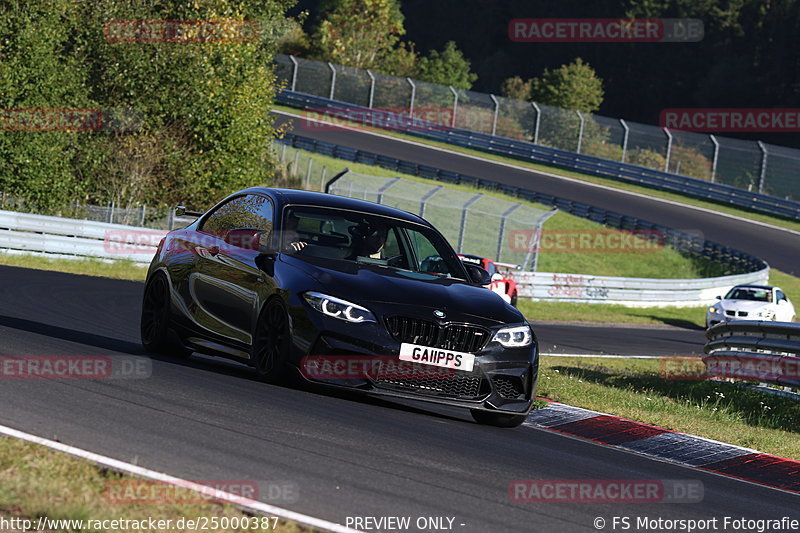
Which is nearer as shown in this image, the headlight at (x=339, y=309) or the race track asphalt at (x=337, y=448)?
the race track asphalt at (x=337, y=448)

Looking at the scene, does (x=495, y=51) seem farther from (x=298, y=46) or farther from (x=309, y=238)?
(x=309, y=238)

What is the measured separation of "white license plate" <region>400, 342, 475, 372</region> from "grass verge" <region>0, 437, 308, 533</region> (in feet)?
10.1

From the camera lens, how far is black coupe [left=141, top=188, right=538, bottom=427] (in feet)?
27.7

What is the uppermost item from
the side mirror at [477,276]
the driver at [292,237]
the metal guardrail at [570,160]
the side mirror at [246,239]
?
the driver at [292,237]

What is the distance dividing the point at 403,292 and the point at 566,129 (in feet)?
160

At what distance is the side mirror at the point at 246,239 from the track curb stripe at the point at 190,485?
11.5 feet

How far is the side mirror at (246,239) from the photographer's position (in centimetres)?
957

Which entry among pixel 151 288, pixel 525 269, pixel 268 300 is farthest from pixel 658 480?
pixel 525 269

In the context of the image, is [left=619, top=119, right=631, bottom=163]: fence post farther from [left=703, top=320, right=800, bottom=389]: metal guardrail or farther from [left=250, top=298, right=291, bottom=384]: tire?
[left=250, top=298, right=291, bottom=384]: tire

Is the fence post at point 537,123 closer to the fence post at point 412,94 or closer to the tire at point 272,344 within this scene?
the fence post at point 412,94

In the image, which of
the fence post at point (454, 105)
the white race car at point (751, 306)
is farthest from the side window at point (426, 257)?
the fence post at point (454, 105)

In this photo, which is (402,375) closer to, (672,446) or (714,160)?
(672,446)

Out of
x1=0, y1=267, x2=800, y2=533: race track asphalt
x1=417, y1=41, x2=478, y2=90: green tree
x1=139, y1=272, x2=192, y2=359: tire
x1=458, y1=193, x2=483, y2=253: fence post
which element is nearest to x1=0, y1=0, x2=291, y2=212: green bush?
x1=458, y1=193, x2=483, y2=253: fence post

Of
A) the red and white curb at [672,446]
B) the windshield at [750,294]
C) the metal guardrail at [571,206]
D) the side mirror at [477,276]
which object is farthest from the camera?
the metal guardrail at [571,206]
